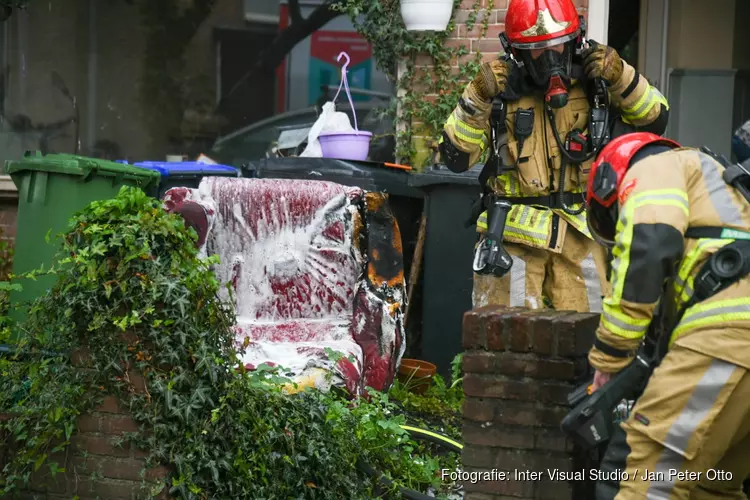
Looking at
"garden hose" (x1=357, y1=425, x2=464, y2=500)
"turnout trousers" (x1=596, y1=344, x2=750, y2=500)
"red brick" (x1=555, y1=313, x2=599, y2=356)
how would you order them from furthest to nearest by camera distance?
"garden hose" (x1=357, y1=425, x2=464, y2=500), "red brick" (x1=555, y1=313, x2=599, y2=356), "turnout trousers" (x1=596, y1=344, x2=750, y2=500)

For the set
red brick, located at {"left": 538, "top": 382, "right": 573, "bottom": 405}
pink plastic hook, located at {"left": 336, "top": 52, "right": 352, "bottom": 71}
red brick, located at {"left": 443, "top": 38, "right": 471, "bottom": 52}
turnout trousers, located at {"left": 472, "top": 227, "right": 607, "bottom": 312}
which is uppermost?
red brick, located at {"left": 443, "top": 38, "right": 471, "bottom": 52}

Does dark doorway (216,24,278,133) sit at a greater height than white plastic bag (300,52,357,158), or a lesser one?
greater

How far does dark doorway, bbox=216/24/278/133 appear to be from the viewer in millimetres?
7566

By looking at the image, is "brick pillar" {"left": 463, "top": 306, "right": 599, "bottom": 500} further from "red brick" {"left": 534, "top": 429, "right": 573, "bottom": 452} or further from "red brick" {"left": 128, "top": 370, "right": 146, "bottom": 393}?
"red brick" {"left": 128, "top": 370, "right": 146, "bottom": 393}

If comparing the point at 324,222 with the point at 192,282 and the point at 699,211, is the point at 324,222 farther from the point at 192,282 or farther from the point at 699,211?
the point at 699,211

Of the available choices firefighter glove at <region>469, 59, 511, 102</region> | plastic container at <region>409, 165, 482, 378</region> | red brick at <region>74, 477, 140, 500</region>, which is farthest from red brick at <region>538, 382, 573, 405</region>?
plastic container at <region>409, 165, 482, 378</region>

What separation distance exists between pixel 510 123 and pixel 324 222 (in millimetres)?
1209

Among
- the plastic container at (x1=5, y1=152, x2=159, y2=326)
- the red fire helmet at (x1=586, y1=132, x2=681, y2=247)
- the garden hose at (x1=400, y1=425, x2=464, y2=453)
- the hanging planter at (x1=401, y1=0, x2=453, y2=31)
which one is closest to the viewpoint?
the red fire helmet at (x1=586, y1=132, x2=681, y2=247)

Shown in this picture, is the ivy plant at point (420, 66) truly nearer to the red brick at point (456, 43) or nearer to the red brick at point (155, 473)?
the red brick at point (456, 43)

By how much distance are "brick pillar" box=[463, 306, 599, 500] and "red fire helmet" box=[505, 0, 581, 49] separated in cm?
152

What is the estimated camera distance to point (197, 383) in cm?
358

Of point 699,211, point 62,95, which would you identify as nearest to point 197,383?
point 699,211

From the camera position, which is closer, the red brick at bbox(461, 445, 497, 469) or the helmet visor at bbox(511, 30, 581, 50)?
the red brick at bbox(461, 445, 497, 469)

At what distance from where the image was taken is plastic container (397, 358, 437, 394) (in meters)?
5.72
